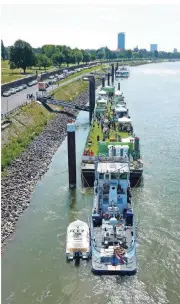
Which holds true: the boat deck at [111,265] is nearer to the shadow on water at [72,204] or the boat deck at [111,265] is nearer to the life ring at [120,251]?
the life ring at [120,251]

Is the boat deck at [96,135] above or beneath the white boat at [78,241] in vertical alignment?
above

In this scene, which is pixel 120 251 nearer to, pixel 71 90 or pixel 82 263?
pixel 82 263

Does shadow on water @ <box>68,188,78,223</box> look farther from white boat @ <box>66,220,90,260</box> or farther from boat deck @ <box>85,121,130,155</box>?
boat deck @ <box>85,121,130,155</box>

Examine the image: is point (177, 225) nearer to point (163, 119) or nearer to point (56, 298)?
point (56, 298)

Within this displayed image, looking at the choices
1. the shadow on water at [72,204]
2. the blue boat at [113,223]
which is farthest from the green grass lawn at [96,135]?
the blue boat at [113,223]

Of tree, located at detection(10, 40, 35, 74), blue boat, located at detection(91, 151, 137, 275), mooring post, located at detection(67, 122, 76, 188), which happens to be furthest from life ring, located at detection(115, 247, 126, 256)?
tree, located at detection(10, 40, 35, 74)

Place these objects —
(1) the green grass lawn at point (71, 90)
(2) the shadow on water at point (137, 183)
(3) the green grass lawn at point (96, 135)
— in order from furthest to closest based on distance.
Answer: (1) the green grass lawn at point (71, 90)
(3) the green grass lawn at point (96, 135)
(2) the shadow on water at point (137, 183)
